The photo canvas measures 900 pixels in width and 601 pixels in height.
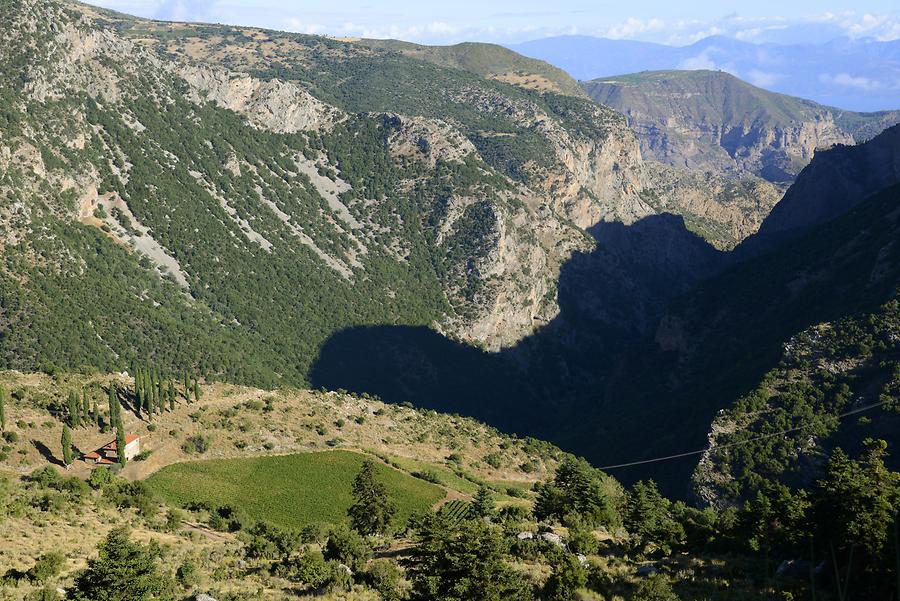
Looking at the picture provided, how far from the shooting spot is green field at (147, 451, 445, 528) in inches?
3019

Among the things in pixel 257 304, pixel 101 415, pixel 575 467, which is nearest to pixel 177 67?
pixel 257 304

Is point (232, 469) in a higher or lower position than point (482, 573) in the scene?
lower

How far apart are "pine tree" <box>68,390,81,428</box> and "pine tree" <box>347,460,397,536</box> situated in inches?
1178

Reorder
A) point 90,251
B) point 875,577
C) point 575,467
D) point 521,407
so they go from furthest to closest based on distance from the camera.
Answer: point 521,407 < point 90,251 < point 575,467 < point 875,577

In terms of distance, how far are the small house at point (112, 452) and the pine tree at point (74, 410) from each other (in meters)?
3.57

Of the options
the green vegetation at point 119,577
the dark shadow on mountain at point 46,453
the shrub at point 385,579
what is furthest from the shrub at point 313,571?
the dark shadow on mountain at point 46,453

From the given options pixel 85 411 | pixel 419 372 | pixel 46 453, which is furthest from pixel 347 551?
pixel 419 372

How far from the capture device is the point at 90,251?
13625 cm

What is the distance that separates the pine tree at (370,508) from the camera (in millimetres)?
67688

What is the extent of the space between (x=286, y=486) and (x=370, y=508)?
17293mm

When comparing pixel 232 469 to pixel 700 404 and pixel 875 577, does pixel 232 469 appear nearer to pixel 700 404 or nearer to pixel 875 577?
pixel 875 577

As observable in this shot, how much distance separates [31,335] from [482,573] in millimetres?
94463

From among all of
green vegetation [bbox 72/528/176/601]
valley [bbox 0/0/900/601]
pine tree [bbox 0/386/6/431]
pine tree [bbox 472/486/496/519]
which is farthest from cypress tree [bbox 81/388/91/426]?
green vegetation [bbox 72/528/176/601]

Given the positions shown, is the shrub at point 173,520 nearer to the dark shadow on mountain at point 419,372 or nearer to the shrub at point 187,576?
the shrub at point 187,576
